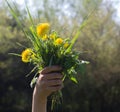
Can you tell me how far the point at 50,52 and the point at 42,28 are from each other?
6.9 inches

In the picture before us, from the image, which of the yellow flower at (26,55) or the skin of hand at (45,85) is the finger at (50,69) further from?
the yellow flower at (26,55)

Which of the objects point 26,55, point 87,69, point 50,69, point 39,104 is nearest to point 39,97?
point 39,104

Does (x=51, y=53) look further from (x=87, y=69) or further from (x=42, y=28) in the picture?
(x=87, y=69)

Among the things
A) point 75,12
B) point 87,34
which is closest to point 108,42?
point 87,34

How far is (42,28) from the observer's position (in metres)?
2.11

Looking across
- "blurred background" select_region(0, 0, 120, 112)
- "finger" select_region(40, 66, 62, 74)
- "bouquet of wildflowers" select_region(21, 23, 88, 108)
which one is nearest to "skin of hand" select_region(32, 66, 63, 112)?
"finger" select_region(40, 66, 62, 74)

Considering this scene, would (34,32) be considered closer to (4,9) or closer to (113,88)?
(113,88)

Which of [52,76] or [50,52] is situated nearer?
[52,76]

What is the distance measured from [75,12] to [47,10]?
115 cm

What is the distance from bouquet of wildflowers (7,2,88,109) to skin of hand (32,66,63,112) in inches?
8.2

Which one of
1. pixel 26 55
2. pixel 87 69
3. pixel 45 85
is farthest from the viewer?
pixel 87 69

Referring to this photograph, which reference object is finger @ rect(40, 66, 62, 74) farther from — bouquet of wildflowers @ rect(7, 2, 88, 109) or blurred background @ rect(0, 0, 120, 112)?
blurred background @ rect(0, 0, 120, 112)

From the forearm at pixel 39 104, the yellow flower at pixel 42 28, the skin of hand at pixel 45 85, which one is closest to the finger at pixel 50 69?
the skin of hand at pixel 45 85

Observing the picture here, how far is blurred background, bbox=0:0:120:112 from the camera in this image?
15.0 m
